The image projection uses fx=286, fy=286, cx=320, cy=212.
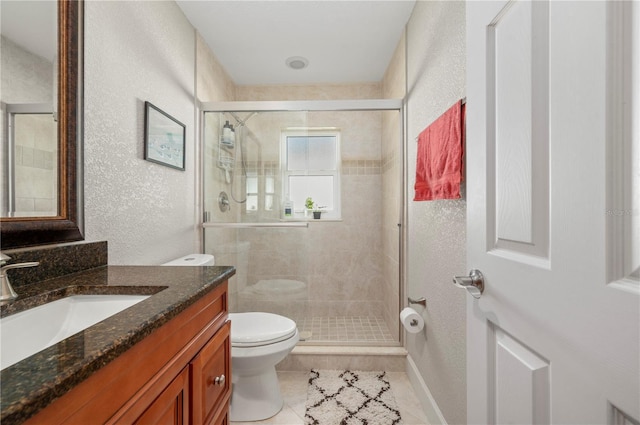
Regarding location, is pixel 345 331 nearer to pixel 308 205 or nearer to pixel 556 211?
pixel 308 205

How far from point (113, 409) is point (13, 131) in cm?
87

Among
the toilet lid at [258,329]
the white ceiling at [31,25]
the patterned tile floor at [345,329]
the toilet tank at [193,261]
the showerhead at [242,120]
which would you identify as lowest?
the patterned tile floor at [345,329]

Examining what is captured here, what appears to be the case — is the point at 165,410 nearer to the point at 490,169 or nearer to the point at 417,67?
the point at 490,169

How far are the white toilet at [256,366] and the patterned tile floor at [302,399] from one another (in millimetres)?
58

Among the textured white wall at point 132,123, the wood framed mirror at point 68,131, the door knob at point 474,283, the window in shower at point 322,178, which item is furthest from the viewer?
the window in shower at point 322,178

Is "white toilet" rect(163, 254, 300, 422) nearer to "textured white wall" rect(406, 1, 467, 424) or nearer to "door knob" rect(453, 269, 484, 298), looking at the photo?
"textured white wall" rect(406, 1, 467, 424)

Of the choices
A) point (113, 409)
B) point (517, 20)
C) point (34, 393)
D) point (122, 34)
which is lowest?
point (113, 409)

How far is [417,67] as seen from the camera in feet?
6.06

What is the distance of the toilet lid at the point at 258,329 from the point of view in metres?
1.54

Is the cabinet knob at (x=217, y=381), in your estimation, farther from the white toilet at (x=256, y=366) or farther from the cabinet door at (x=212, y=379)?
the white toilet at (x=256, y=366)

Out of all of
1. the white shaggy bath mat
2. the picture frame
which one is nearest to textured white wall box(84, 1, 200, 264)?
the picture frame

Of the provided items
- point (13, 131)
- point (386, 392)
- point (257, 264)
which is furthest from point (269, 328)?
point (13, 131)

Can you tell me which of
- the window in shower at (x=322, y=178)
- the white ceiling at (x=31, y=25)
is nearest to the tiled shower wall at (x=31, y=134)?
the white ceiling at (x=31, y=25)

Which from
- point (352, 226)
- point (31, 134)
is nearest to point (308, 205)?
point (352, 226)
